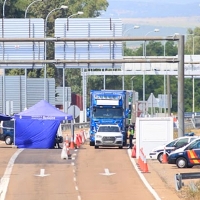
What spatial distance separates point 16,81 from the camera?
71938 millimetres

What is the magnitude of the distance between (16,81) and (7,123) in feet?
58.3

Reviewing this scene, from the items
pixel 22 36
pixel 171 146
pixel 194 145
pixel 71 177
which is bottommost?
pixel 71 177

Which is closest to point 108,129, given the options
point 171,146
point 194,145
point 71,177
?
point 171,146

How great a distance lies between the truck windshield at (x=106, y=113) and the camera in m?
53.5

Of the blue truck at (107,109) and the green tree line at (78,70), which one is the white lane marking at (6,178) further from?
the green tree line at (78,70)

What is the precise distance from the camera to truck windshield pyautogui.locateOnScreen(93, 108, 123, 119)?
2108 inches

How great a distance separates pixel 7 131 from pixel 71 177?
22049mm

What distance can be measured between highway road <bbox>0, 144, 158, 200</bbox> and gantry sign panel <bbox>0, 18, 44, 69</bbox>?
535 centimetres

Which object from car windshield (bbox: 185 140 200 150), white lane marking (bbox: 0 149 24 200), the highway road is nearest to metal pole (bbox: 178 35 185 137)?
the highway road

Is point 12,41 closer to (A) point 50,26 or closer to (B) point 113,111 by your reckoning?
(B) point 113,111

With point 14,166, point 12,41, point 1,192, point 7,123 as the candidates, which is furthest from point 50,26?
point 1,192

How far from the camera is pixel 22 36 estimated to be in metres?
47.6

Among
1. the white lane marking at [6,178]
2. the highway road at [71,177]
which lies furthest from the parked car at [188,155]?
the white lane marking at [6,178]

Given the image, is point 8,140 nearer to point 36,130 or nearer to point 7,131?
point 7,131
